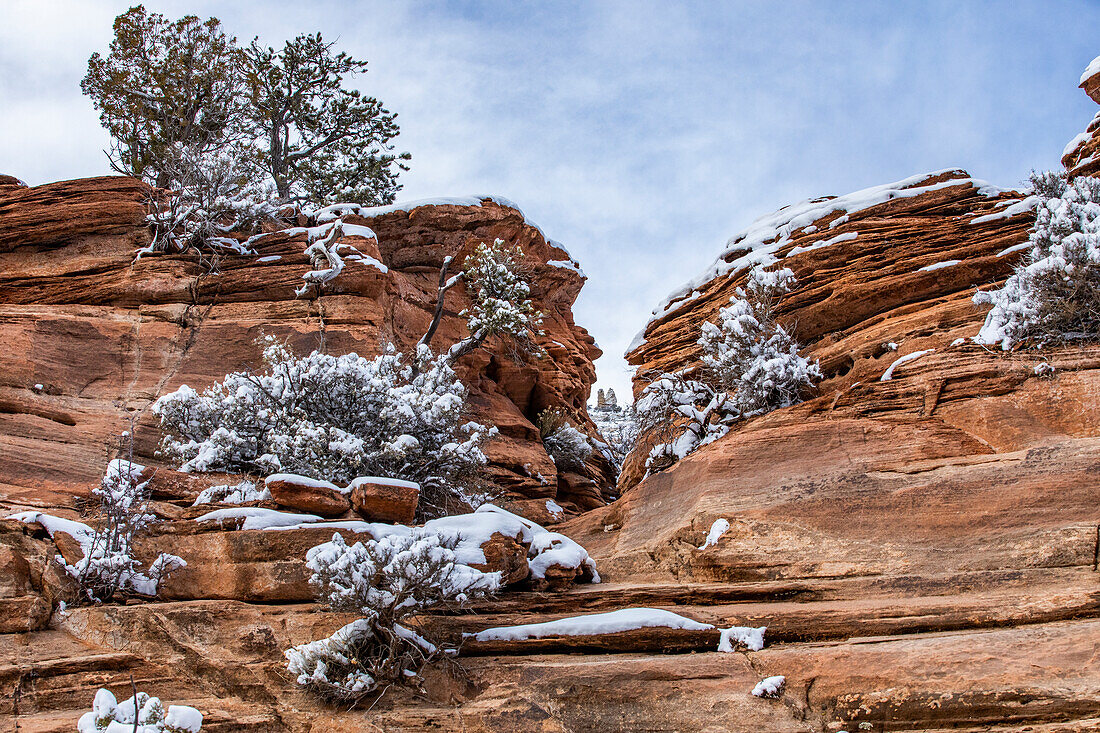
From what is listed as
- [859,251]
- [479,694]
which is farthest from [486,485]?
[859,251]

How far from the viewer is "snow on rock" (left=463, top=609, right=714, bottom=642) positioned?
7.20 metres

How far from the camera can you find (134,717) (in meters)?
5.75

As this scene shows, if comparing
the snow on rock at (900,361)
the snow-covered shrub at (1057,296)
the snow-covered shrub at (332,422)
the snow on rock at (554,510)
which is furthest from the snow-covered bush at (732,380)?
the snow-covered shrub at (332,422)

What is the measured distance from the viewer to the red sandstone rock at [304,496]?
8461 mm

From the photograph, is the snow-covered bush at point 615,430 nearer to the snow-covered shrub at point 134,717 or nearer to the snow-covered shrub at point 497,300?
the snow-covered shrub at point 497,300

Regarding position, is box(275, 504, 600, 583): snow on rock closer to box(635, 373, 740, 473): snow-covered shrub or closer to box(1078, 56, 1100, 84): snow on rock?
box(635, 373, 740, 473): snow-covered shrub

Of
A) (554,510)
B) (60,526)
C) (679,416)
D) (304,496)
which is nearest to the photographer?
(60,526)

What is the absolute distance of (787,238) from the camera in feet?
44.9

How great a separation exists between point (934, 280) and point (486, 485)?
24.6ft

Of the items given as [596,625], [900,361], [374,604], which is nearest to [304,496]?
[374,604]

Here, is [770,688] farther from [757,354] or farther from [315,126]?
[315,126]

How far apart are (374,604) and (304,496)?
2065 millimetres

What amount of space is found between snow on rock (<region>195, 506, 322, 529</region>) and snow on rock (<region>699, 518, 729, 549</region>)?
4.26 meters

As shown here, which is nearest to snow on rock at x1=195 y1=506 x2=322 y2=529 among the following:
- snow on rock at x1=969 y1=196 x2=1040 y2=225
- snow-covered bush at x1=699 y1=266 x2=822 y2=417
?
snow-covered bush at x1=699 y1=266 x2=822 y2=417
